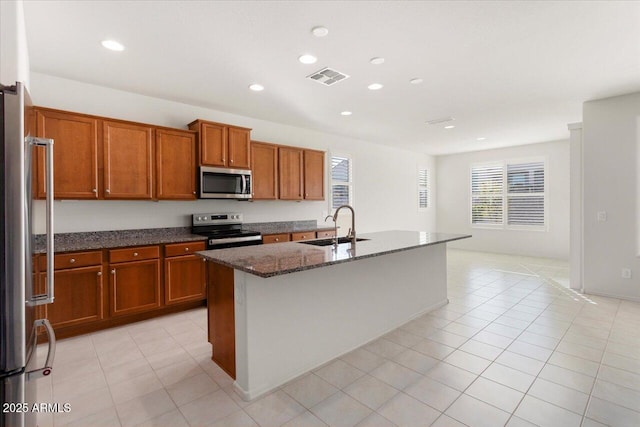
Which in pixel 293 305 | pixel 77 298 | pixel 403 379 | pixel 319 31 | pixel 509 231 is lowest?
pixel 403 379

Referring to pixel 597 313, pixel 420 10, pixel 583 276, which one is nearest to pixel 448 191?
pixel 583 276

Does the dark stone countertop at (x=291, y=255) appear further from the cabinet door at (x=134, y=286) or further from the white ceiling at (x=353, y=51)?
the white ceiling at (x=353, y=51)

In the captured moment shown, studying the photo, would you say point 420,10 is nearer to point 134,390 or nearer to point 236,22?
point 236,22

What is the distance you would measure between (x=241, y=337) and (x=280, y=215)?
3337 millimetres

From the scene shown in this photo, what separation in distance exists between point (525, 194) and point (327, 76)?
651cm

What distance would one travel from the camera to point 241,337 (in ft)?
7.00

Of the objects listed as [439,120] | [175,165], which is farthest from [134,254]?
[439,120]

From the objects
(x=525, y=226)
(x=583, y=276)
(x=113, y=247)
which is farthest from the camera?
(x=525, y=226)

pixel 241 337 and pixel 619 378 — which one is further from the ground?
pixel 241 337

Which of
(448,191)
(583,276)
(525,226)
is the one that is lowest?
(583,276)

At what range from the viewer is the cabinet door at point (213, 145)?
4.04 metres

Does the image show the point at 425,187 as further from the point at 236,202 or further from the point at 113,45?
the point at 113,45

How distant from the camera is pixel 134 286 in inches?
133

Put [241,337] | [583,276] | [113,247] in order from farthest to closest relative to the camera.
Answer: [583,276], [113,247], [241,337]
